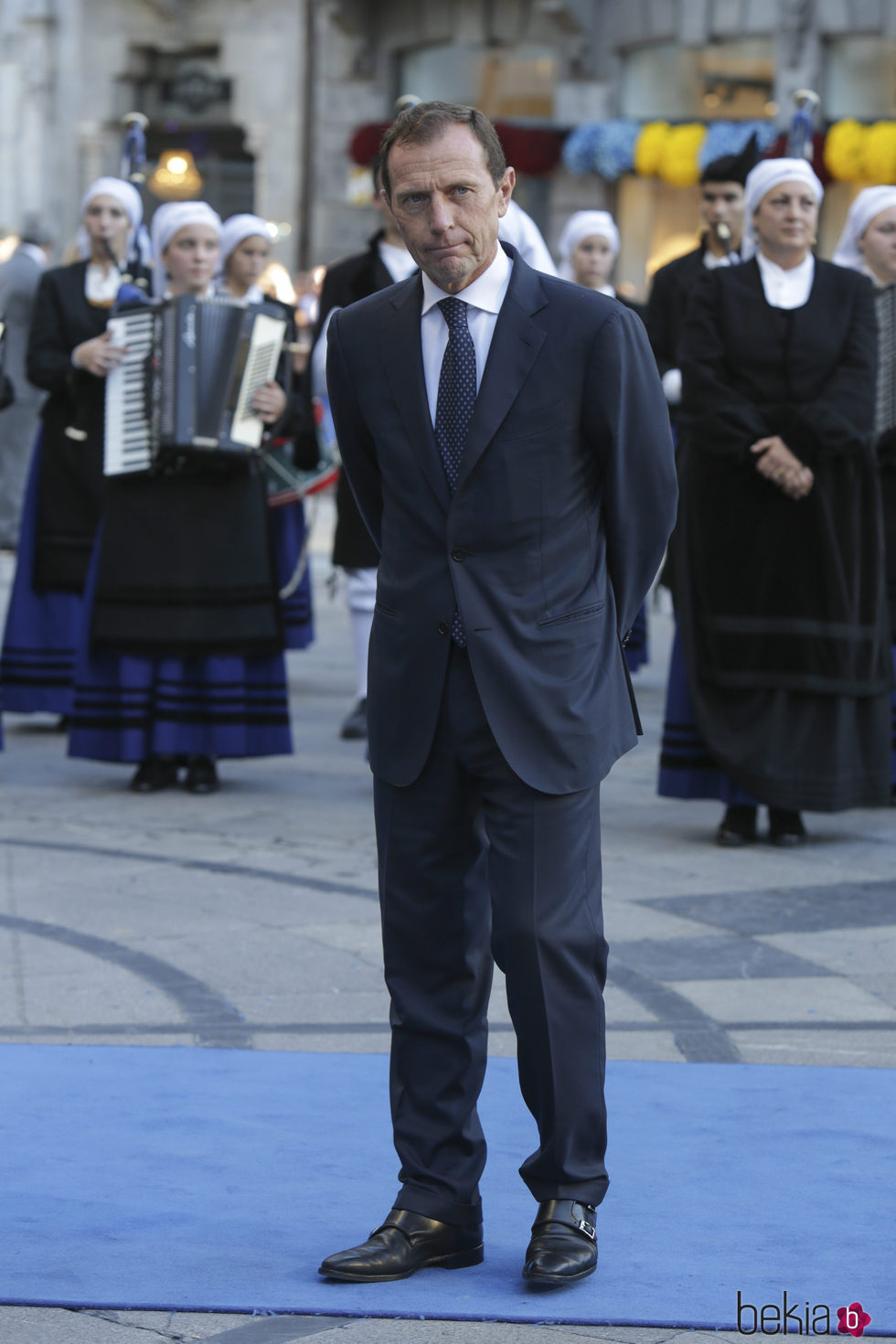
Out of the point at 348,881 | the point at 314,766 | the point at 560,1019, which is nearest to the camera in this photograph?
the point at 560,1019

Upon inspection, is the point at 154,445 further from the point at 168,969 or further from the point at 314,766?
the point at 168,969

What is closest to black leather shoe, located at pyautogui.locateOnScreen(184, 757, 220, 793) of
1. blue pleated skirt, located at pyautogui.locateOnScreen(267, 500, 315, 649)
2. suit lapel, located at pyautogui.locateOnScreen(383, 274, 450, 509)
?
blue pleated skirt, located at pyautogui.locateOnScreen(267, 500, 315, 649)

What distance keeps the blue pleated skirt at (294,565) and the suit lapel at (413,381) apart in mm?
6649

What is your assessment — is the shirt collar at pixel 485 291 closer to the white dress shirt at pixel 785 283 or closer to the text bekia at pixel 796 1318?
the text bekia at pixel 796 1318

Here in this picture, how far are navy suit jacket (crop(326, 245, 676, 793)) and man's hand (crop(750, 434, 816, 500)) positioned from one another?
126 inches

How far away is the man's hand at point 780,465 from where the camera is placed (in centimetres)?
668

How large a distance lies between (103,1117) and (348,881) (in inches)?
89.2

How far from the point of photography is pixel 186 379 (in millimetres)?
7496

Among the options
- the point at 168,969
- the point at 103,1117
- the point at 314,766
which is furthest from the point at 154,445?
the point at 103,1117

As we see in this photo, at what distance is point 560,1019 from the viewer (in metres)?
3.40

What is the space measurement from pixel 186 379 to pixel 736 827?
232cm

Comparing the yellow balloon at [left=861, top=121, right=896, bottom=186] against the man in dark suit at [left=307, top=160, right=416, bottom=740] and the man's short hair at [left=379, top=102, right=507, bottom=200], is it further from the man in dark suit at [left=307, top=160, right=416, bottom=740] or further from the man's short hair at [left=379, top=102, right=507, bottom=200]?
the man's short hair at [left=379, top=102, right=507, bottom=200]

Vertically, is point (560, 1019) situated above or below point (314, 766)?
above

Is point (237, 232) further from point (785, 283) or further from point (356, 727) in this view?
point (785, 283)
